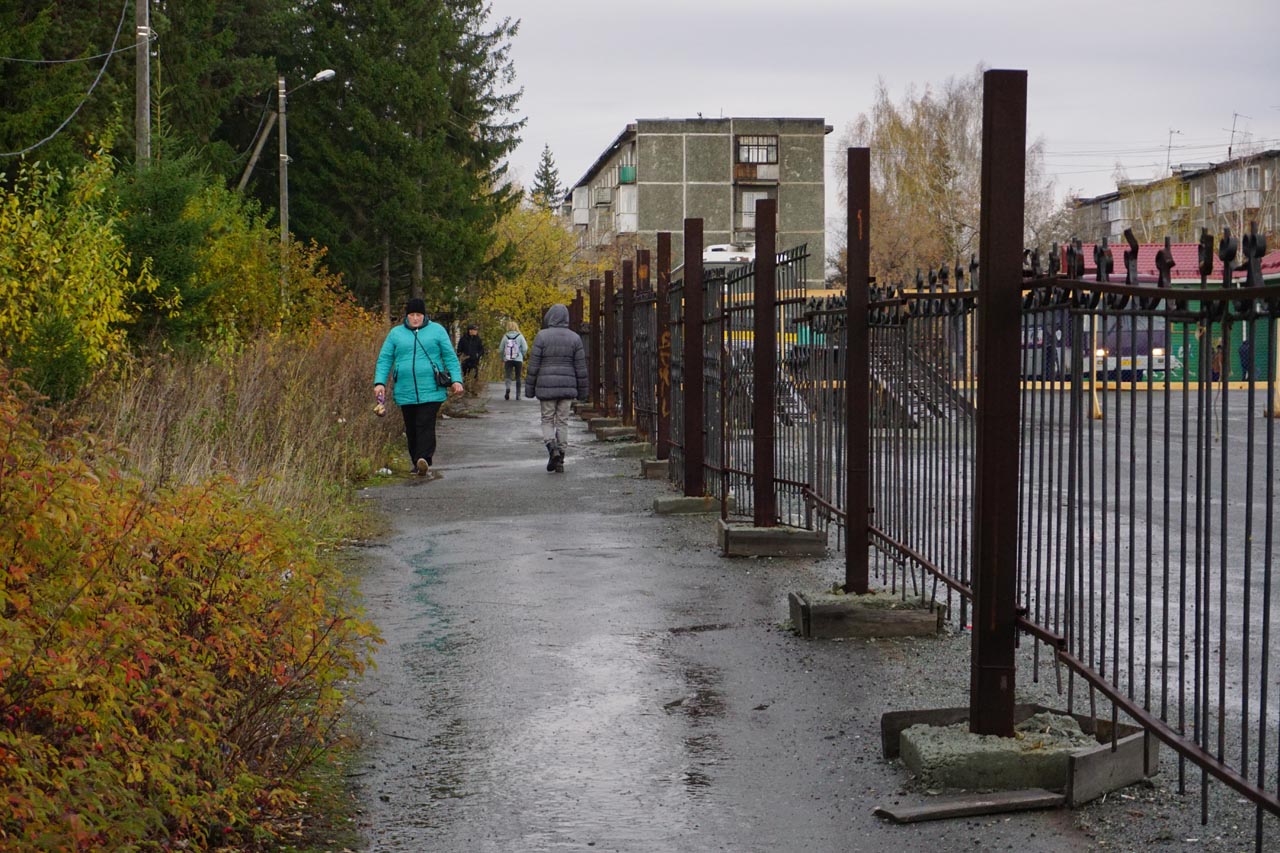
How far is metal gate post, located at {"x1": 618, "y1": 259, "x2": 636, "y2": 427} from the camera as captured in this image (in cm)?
2239

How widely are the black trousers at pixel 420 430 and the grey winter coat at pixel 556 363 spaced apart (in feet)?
4.75

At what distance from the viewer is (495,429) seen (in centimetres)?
2673

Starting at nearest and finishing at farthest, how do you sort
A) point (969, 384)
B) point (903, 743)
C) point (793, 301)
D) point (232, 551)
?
point (232, 551) → point (903, 743) → point (969, 384) → point (793, 301)

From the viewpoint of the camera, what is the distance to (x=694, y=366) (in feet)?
43.7

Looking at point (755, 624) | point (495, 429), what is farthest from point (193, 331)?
point (755, 624)

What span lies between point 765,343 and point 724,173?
82.3 m

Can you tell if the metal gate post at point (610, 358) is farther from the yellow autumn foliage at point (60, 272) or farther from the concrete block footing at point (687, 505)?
the concrete block footing at point (687, 505)

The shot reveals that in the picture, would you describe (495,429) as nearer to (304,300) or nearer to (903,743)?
(304,300)

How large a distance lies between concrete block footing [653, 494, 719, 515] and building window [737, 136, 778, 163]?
79.5 meters

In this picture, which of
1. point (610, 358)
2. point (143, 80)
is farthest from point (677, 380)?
A: point (143, 80)

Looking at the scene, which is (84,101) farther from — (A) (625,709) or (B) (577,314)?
(A) (625,709)

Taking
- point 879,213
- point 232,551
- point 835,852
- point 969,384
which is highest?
point 879,213

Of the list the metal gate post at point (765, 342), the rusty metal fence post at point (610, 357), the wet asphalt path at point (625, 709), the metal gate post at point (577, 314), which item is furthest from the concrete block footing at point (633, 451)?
the metal gate post at point (577, 314)

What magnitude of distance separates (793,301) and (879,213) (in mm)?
64589
